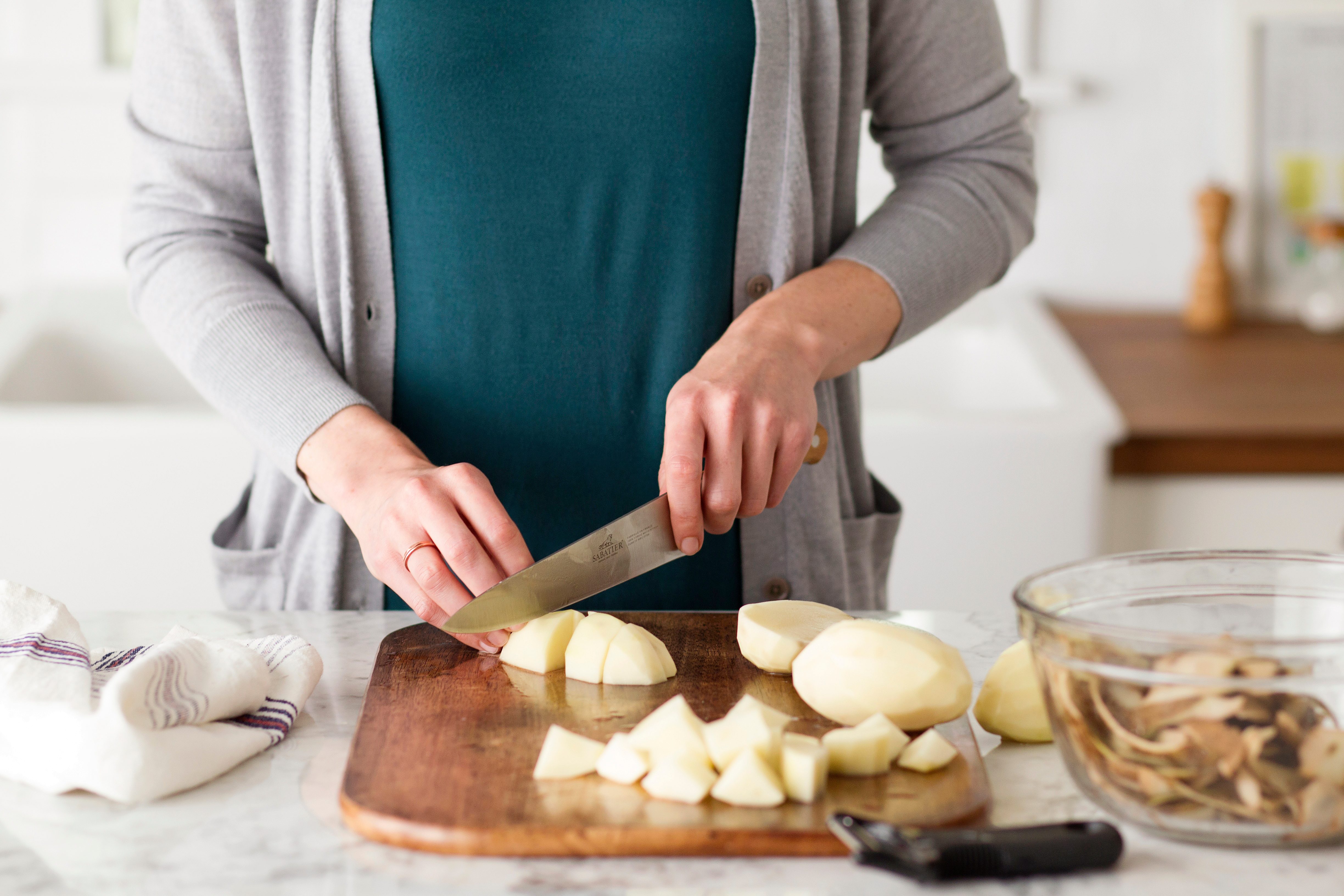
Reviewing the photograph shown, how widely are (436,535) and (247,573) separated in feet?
1.22

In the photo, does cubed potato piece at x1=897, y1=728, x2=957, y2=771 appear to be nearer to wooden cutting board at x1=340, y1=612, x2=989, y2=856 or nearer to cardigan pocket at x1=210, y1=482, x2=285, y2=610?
wooden cutting board at x1=340, y1=612, x2=989, y2=856

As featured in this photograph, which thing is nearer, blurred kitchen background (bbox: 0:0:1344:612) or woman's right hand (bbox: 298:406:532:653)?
woman's right hand (bbox: 298:406:532:653)

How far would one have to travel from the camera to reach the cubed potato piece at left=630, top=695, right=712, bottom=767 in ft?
1.97

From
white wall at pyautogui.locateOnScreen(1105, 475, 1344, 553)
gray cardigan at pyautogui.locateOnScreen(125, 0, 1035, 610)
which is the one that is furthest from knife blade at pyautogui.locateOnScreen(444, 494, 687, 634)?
white wall at pyautogui.locateOnScreen(1105, 475, 1344, 553)

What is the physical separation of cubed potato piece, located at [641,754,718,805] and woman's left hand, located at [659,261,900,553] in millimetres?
225

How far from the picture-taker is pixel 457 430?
996 mm

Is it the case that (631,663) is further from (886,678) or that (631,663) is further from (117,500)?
(117,500)

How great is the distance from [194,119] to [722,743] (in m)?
0.67

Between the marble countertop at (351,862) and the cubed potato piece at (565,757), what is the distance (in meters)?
0.06

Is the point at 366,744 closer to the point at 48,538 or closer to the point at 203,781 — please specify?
the point at 203,781

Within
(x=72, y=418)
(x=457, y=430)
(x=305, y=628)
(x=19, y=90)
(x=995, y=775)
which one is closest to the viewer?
(x=995, y=775)

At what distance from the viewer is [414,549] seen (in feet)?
2.47

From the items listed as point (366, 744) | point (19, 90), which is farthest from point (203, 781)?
point (19, 90)

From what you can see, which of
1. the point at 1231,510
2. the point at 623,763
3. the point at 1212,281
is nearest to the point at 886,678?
the point at 623,763
